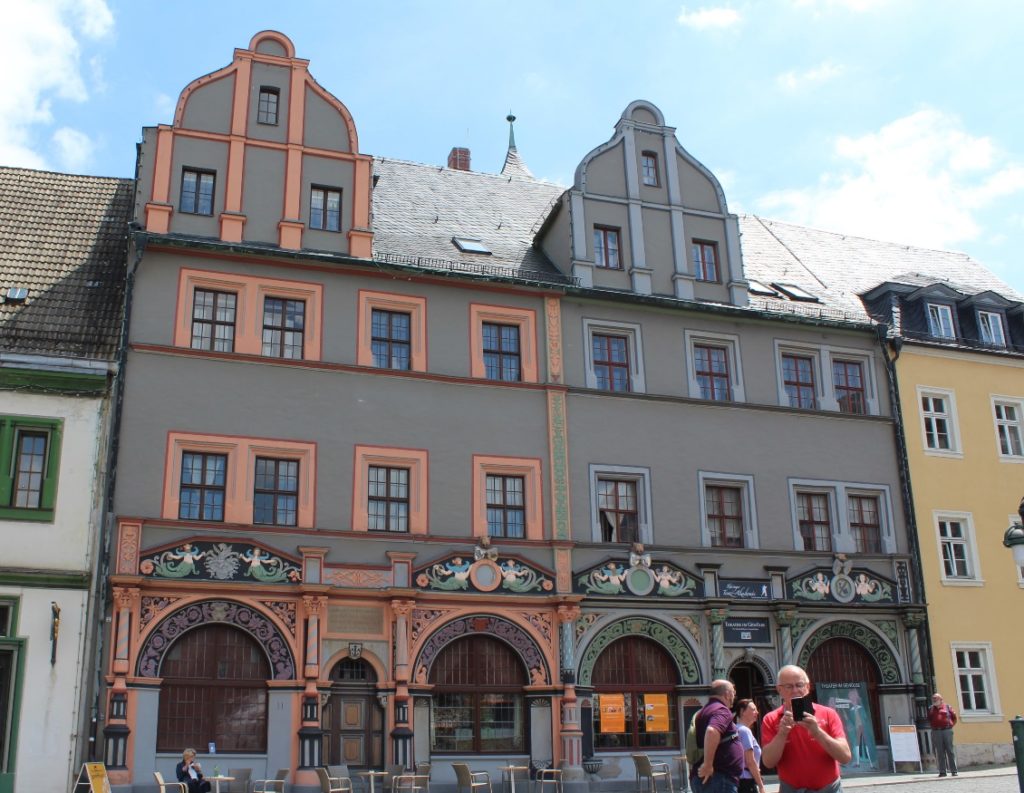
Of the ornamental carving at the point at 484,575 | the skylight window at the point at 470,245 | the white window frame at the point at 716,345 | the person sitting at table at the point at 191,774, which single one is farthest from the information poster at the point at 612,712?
the skylight window at the point at 470,245

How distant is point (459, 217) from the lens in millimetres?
28719

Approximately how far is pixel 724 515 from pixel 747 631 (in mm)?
2551

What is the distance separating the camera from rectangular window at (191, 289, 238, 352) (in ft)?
74.5

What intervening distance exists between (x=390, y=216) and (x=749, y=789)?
1959cm

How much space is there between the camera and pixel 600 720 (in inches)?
914

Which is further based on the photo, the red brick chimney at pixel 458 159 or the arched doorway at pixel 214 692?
the red brick chimney at pixel 458 159

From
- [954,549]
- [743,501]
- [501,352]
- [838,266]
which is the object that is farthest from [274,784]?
[838,266]

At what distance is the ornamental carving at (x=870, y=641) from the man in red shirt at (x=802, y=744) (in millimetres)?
18290

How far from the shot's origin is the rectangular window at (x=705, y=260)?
90.2ft

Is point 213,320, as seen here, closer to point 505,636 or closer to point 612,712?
point 505,636

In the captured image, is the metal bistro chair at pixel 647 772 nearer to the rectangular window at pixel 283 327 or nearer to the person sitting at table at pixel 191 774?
the person sitting at table at pixel 191 774

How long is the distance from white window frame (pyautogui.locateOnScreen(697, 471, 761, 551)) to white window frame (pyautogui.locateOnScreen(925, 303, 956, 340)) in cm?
736

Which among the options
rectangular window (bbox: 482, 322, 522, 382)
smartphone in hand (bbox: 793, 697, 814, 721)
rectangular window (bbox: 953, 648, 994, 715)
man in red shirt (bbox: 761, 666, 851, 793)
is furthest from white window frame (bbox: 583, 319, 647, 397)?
smartphone in hand (bbox: 793, 697, 814, 721)

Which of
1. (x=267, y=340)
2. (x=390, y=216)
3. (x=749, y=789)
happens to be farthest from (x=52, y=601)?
(x=749, y=789)
